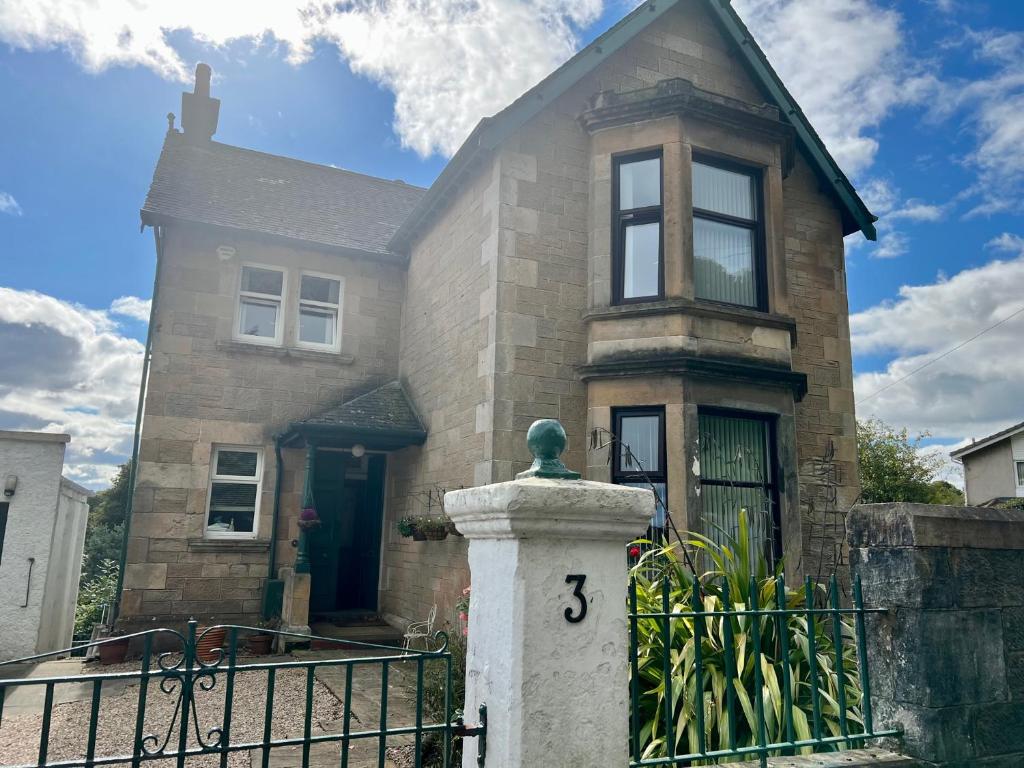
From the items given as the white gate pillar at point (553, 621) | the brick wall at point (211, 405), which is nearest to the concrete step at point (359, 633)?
the brick wall at point (211, 405)

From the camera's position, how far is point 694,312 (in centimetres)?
848

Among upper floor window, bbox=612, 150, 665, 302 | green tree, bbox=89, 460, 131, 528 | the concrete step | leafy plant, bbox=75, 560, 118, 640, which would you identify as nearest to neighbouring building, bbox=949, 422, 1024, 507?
upper floor window, bbox=612, 150, 665, 302


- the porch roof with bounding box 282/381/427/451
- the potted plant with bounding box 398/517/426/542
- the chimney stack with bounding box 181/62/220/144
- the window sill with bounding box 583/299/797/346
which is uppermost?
the chimney stack with bounding box 181/62/220/144

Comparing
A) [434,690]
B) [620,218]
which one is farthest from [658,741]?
[620,218]

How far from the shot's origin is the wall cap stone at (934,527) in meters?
3.25

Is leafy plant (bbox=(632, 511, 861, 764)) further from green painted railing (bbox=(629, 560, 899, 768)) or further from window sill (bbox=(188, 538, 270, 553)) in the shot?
window sill (bbox=(188, 538, 270, 553))

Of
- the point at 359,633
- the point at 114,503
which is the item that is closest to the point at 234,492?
the point at 359,633

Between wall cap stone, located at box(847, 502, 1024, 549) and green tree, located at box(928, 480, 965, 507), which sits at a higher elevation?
green tree, located at box(928, 480, 965, 507)

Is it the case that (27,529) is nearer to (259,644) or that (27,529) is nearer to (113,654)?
(113,654)

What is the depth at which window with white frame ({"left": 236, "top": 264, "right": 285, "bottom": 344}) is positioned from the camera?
37.6ft

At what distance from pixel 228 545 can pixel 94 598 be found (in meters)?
11.0

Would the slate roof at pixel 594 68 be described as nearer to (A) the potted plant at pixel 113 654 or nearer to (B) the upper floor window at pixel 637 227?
(B) the upper floor window at pixel 637 227

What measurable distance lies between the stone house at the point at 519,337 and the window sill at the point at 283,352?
0.04 metres

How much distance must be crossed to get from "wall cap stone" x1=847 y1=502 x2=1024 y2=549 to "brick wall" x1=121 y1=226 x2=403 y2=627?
9.10 meters
